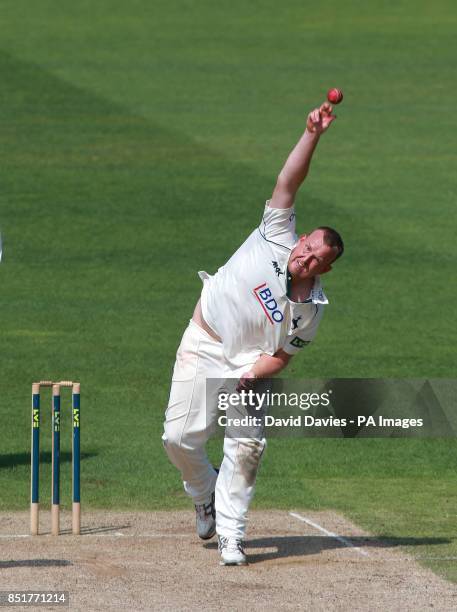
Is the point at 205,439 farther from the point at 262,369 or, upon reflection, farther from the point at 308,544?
the point at 308,544

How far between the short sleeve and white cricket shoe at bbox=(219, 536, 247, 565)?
64.3 inches

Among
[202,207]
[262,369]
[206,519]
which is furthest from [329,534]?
[202,207]

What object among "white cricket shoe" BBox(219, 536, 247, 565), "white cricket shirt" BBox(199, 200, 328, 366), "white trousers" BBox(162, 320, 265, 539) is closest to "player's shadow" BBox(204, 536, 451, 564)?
"white cricket shoe" BBox(219, 536, 247, 565)

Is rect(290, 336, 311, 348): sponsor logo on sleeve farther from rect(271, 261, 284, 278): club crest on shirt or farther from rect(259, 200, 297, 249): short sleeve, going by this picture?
rect(259, 200, 297, 249): short sleeve

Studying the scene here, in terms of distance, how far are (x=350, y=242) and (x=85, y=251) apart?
344cm

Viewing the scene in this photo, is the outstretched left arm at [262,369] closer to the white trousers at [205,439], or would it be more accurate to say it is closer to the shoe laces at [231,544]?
the white trousers at [205,439]

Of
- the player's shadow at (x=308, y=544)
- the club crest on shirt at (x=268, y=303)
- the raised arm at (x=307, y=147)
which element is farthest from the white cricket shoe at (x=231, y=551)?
the raised arm at (x=307, y=147)

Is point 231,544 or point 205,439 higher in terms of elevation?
point 205,439

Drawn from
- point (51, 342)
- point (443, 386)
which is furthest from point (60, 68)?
point (443, 386)

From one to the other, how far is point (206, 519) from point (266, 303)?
4.48 feet

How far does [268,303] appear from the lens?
8422 millimetres

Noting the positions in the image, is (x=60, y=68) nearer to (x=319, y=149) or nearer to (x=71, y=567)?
(x=319, y=149)

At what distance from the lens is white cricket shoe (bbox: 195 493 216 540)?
889 centimetres

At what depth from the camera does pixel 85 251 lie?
1984 centimetres
